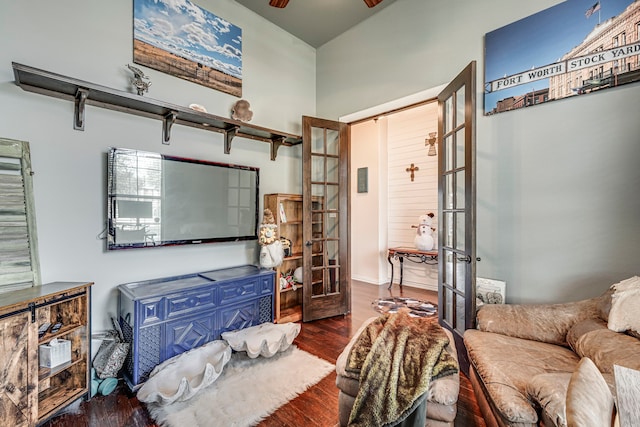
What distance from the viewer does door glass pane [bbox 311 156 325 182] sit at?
337 centimetres

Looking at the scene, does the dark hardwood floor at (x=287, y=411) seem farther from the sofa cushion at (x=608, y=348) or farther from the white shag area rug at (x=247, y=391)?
the sofa cushion at (x=608, y=348)

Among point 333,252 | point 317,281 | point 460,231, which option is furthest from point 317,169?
point 460,231

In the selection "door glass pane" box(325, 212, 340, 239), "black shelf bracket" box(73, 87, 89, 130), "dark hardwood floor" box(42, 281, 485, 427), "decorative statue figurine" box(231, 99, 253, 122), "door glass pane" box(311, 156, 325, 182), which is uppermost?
"decorative statue figurine" box(231, 99, 253, 122)

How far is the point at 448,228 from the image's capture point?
8.39 feet

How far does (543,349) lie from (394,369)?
39.3 inches

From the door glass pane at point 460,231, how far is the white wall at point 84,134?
2398 millimetres

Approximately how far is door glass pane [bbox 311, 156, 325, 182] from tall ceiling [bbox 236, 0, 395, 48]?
67.8 inches

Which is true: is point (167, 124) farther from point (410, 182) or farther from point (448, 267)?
point (410, 182)

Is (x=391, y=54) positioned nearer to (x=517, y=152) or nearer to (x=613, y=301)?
(x=517, y=152)

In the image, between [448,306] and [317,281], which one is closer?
[448,306]

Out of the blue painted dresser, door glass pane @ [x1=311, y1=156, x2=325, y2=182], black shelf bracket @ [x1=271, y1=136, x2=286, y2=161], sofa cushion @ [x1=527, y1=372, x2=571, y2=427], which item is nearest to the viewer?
sofa cushion @ [x1=527, y1=372, x2=571, y2=427]

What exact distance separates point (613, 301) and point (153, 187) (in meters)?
3.36

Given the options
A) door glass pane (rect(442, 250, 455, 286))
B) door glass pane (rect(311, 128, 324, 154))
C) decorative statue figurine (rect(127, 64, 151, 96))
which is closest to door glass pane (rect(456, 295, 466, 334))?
door glass pane (rect(442, 250, 455, 286))

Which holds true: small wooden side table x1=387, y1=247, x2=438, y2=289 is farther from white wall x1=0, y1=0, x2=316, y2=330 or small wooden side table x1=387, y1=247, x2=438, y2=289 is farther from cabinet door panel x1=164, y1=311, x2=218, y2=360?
cabinet door panel x1=164, y1=311, x2=218, y2=360
